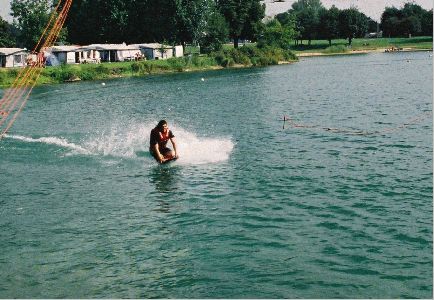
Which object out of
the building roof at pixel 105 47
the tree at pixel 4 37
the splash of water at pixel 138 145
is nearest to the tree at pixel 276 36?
the building roof at pixel 105 47

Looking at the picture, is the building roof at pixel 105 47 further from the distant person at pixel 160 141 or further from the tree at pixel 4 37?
the distant person at pixel 160 141

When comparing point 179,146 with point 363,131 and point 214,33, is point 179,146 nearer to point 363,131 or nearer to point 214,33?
point 363,131

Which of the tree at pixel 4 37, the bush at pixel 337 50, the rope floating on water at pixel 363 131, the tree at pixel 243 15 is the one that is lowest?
the rope floating on water at pixel 363 131

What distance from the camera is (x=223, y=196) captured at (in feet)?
76.6

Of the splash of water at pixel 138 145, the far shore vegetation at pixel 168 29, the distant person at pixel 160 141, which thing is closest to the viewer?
the distant person at pixel 160 141

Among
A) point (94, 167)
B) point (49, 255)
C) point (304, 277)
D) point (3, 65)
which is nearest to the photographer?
point (304, 277)

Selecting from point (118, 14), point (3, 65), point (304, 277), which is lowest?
point (304, 277)

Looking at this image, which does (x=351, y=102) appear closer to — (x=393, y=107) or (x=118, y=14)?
(x=393, y=107)

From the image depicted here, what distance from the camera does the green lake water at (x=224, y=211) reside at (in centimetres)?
1545

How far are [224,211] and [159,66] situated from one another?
98894mm

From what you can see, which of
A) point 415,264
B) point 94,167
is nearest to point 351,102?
point 94,167

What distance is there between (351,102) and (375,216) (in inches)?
1524

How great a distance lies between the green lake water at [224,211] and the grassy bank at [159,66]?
56.2m

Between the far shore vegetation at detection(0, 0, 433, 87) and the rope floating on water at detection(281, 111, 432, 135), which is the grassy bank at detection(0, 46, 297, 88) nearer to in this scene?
the far shore vegetation at detection(0, 0, 433, 87)
